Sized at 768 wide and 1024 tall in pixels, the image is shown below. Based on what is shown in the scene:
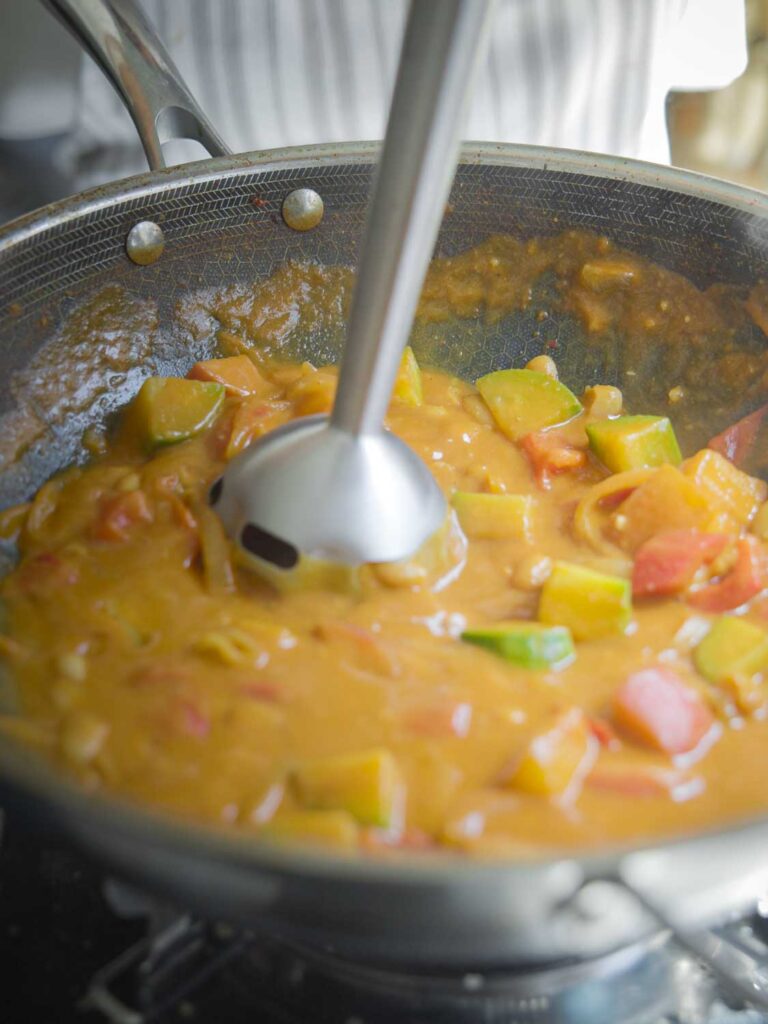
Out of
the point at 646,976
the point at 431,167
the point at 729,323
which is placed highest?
the point at 431,167

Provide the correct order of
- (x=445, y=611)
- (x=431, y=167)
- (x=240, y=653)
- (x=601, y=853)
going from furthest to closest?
(x=445, y=611) → (x=240, y=653) → (x=431, y=167) → (x=601, y=853)

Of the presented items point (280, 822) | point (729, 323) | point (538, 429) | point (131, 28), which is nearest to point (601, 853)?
point (280, 822)

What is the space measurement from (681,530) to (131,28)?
3.06 feet

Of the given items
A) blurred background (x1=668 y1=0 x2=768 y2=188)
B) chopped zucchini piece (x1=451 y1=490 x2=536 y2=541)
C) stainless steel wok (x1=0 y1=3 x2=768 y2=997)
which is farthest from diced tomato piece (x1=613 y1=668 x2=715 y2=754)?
blurred background (x1=668 y1=0 x2=768 y2=188)

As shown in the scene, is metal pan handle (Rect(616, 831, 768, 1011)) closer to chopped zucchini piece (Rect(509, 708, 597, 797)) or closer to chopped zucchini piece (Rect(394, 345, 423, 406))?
chopped zucchini piece (Rect(509, 708, 597, 797))

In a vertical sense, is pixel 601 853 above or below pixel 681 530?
above

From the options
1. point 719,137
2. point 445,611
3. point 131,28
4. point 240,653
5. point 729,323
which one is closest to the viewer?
point 240,653

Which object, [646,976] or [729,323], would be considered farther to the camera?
[729,323]

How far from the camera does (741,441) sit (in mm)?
1471

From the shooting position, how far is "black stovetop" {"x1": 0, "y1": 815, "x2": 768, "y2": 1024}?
928 millimetres

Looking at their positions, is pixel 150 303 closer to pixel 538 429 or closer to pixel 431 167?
pixel 538 429

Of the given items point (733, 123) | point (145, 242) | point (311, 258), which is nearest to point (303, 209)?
point (311, 258)

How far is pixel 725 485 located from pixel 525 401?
0.99ft

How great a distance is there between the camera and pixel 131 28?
136 centimetres
